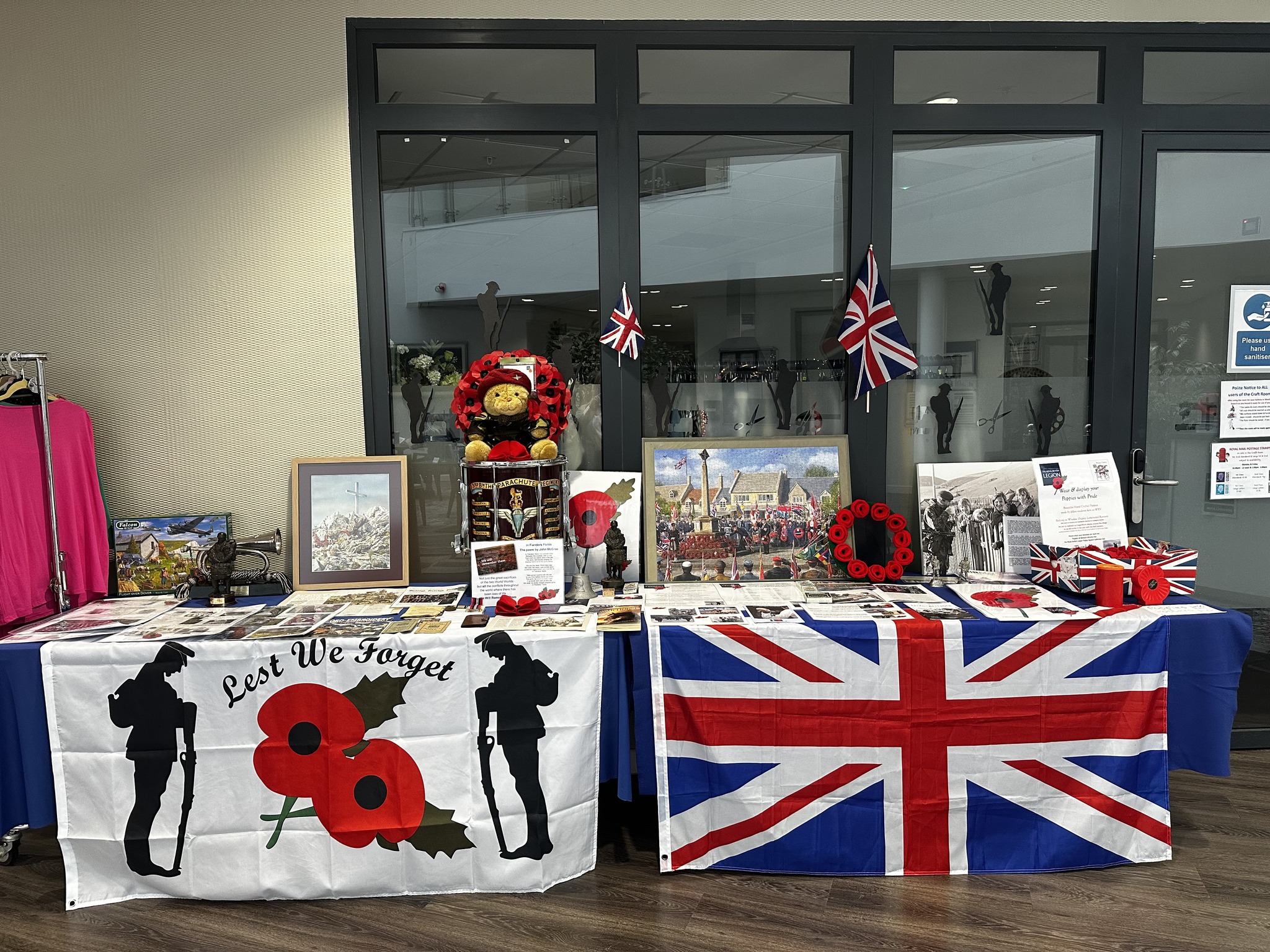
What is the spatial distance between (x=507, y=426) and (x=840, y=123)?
165cm

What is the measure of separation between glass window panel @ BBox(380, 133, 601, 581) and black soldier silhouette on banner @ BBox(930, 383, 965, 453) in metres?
1.28

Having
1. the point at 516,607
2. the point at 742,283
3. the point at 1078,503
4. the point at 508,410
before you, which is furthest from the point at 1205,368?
the point at 516,607

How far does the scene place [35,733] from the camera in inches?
89.3

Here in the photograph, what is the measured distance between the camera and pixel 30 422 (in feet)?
8.44

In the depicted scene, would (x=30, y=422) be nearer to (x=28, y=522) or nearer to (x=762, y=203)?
(x=28, y=522)

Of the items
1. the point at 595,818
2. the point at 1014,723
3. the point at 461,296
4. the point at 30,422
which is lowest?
the point at 595,818

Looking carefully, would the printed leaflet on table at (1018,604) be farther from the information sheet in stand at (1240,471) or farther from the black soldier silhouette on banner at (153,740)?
the black soldier silhouette on banner at (153,740)

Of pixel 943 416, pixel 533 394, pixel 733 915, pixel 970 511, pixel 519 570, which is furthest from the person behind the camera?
pixel 943 416

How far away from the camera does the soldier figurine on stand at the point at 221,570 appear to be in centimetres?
263

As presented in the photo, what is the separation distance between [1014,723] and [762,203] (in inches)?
76.7

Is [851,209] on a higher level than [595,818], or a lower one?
higher

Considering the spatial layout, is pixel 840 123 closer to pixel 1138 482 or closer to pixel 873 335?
pixel 873 335

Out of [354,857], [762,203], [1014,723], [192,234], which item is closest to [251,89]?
[192,234]

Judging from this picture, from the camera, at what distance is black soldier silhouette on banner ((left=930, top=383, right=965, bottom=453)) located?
3031mm
